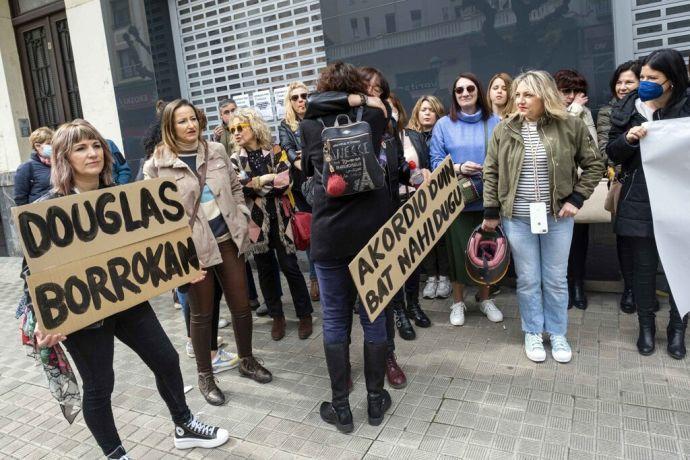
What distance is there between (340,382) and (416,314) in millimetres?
1583

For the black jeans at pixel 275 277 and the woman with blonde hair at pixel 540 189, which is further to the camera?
the black jeans at pixel 275 277

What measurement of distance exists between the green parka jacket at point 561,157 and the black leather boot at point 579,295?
4.61ft

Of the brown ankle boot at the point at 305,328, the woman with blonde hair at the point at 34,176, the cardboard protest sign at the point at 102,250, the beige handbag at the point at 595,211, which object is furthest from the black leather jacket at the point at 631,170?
the woman with blonde hair at the point at 34,176

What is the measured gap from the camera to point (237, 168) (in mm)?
4383

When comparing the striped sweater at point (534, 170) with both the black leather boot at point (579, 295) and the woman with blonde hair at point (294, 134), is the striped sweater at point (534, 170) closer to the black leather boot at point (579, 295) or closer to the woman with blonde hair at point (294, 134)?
the black leather boot at point (579, 295)

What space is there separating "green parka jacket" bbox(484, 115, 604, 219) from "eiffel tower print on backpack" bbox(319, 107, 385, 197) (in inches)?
51.1

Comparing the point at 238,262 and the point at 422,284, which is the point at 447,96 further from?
the point at 238,262

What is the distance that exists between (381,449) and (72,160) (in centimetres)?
217

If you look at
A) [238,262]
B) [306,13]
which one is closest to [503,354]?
[238,262]

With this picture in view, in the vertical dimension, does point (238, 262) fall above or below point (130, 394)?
above

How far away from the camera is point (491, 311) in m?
4.52

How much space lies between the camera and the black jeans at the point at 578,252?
4.60m

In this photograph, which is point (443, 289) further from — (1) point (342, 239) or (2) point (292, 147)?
(1) point (342, 239)

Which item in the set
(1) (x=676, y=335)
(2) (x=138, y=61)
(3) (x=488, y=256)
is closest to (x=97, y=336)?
(3) (x=488, y=256)
